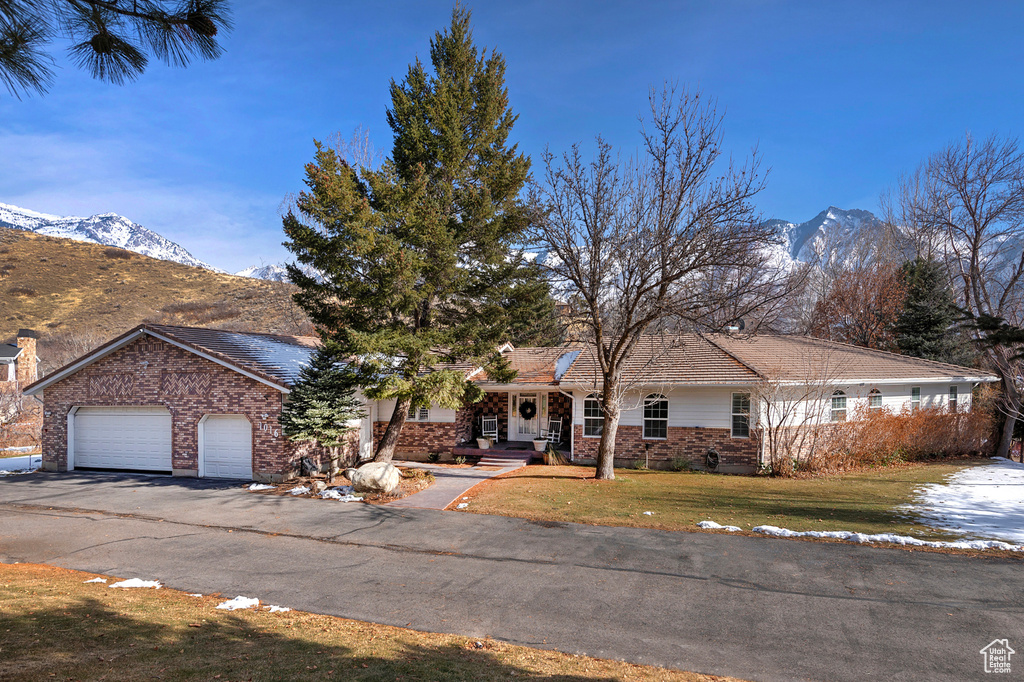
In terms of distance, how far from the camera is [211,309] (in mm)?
52500

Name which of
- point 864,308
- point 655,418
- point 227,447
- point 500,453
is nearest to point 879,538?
point 655,418

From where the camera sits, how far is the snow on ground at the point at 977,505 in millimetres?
10070

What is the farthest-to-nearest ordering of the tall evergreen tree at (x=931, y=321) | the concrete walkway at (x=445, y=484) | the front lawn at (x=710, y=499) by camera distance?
the tall evergreen tree at (x=931, y=321) → the concrete walkway at (x=445, y=484) → the front lawn at (x=710, y=499)

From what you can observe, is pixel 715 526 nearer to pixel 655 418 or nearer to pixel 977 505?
pixel 977 505

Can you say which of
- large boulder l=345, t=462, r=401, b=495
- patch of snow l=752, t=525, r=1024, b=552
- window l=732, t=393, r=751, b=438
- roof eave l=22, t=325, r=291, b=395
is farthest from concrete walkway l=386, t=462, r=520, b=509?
window l=732, t=393, r=751, b=438

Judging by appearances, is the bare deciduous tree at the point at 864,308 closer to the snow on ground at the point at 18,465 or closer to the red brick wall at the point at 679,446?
the red brick wall at the point at 679,446

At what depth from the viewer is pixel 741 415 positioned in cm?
1734

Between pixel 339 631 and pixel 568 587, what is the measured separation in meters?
3.18

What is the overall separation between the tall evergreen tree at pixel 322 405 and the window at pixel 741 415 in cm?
1202

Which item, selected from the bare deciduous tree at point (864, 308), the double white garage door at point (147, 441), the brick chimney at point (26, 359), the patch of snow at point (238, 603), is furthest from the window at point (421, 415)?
the bare deciduous tree at point (864, 308)

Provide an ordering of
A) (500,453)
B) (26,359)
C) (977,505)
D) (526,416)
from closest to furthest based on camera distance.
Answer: (977,505) < (500,453) < (526,416) < (26,359)

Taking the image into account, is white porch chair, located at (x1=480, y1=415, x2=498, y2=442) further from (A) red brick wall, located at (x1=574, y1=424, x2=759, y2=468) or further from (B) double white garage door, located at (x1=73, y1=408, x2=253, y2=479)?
(B) double white garage door, located at (x1=73, y1=408, x2=253, y2=479)

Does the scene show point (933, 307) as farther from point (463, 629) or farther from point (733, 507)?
point (463, 629)

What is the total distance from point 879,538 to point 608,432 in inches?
292
